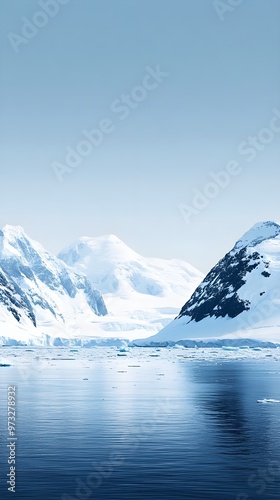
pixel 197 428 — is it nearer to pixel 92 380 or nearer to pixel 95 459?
pixel 95 459

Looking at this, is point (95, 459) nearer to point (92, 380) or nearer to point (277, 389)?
point (277, 389)

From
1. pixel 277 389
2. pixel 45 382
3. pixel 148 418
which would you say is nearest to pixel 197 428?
pixel 148 418

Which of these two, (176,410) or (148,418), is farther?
(176,410)

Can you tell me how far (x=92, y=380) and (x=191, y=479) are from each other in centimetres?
4885

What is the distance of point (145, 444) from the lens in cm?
3503

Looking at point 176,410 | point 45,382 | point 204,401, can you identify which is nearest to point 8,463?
point 176,410

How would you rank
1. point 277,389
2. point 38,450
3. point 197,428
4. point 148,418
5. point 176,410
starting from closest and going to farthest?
point 38,450 → point 197,428 → point 148,418 → point 176,410 → point 277,389

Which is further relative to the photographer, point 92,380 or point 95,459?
point 92,380

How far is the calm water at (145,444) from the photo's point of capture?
1044 inches

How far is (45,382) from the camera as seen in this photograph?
71.3m

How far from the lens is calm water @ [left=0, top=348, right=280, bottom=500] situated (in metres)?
26.5

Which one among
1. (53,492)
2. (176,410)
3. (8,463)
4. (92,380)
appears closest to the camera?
(53,492)

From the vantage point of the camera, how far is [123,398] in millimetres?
56281

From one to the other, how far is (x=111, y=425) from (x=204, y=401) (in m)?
13.9
